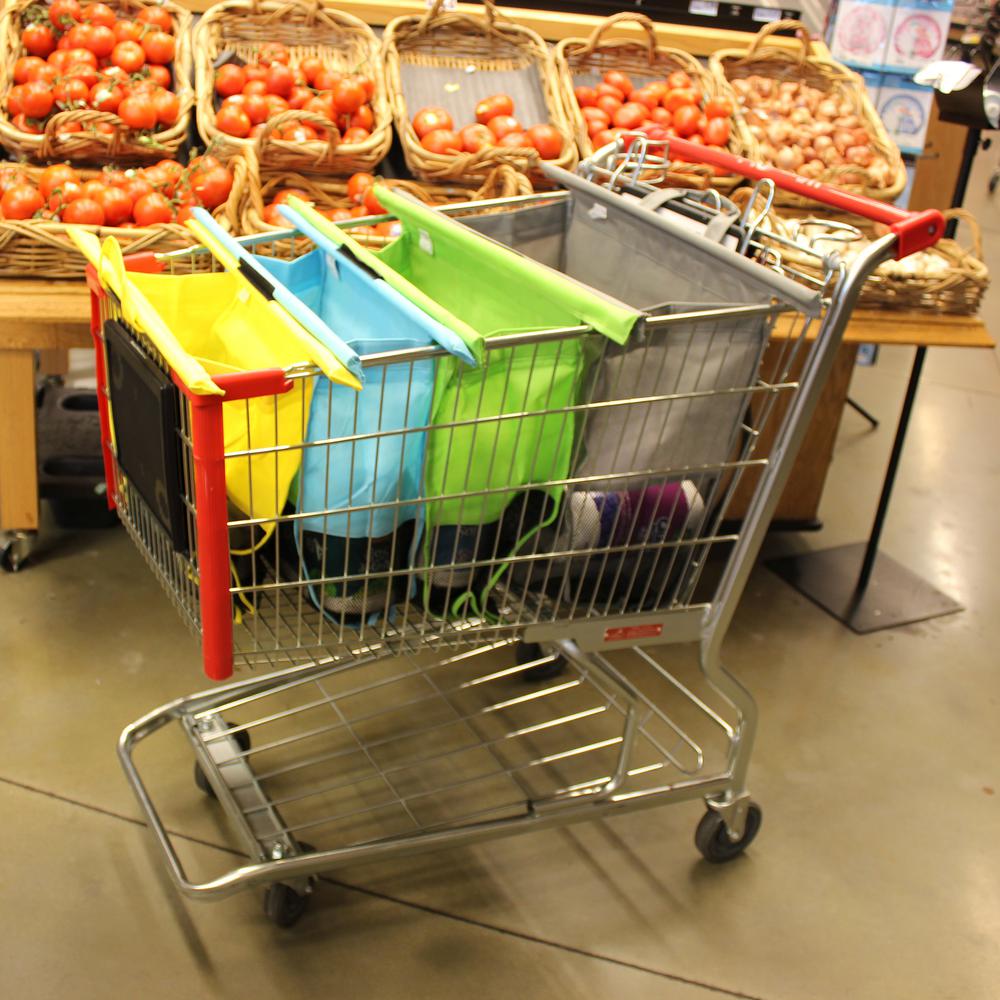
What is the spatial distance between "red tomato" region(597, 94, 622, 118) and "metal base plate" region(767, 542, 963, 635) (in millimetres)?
1391

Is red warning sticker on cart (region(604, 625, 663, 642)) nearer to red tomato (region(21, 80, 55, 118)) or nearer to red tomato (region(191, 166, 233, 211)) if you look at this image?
red tomato (region(191, 166, 233, 211))

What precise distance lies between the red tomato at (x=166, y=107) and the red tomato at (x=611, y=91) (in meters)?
1.22

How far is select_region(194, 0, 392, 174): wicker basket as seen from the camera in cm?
295

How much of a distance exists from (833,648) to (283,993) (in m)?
1.64

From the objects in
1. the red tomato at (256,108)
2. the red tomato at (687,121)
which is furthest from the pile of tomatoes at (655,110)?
the red tomato at (256,108)

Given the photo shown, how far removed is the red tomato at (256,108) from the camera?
307 centimetres

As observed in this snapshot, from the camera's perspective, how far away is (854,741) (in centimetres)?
260

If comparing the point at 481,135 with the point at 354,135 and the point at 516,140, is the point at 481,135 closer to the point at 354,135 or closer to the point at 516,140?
the point at 516,140

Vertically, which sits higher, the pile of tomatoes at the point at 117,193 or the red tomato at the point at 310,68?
the red tomato at the point at 310,68

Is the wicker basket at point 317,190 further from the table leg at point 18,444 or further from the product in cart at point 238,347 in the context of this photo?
the product in cart at point 238,347

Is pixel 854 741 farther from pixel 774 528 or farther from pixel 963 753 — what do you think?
pixel 774 528

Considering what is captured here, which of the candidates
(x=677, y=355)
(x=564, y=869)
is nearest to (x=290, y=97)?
(x=677, y=355)

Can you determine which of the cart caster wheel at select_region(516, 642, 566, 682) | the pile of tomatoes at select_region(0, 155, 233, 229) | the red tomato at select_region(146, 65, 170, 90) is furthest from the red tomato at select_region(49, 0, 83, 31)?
the cart caster wheel at select_region(516, 642, 566, 682)

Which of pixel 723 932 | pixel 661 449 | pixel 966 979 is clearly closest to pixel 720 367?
pixel 661 449
